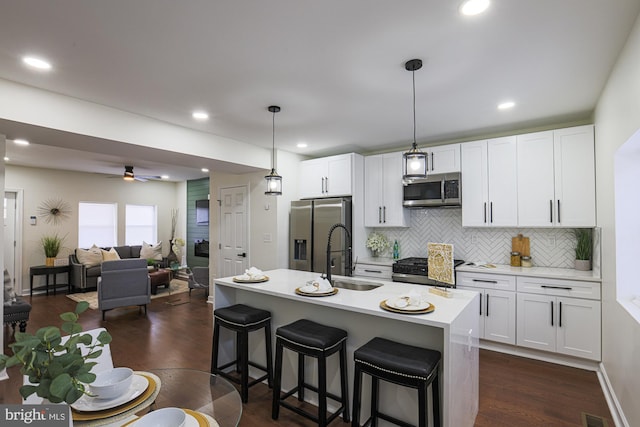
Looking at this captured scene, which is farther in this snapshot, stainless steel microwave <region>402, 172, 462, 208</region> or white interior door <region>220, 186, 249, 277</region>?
white interior door <region>220, 186, 249, 277</region>

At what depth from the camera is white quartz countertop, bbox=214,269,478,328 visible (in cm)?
189

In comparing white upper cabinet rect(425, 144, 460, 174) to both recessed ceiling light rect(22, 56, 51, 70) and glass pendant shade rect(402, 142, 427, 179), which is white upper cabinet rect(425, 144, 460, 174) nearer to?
glass pendant shade rect(402, 142, 427, 179)

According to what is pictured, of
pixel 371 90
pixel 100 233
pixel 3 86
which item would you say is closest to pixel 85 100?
pixel 3 86

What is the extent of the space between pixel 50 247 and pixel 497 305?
8295mm

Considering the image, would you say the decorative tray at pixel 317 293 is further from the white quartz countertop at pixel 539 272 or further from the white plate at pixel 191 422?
the white quartz countertop at pixel 539 272

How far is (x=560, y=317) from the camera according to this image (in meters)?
3.29

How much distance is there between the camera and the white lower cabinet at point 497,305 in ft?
11.6

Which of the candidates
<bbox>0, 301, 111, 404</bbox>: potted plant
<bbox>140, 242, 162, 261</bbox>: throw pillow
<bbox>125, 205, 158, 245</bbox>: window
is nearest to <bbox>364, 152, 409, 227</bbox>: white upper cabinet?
<bbox>0, 301, 111, 404</bbox>: potted plant

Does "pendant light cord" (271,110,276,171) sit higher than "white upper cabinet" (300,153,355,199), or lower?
higher

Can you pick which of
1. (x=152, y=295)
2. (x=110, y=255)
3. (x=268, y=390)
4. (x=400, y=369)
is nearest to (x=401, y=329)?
(x=400, y=369)

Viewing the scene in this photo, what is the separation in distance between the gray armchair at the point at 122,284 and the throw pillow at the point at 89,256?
2.35 metres

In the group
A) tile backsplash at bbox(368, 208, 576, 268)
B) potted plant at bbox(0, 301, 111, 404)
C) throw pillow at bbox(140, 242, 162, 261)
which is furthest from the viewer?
throw pillow at bbox(140, 242, 162, 261)

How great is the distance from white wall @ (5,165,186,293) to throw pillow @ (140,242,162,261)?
2.22 feet

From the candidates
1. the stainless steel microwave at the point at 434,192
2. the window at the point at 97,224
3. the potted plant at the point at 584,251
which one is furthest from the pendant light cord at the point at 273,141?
the window at the point at 97,224
